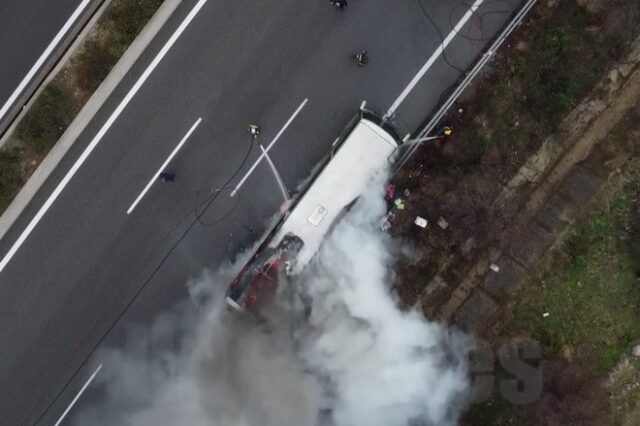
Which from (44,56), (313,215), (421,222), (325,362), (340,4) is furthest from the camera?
(44,56)

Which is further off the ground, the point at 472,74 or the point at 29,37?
the point at 472,74

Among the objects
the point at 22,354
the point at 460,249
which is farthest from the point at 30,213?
the point at 460,249

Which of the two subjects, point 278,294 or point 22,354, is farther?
point 22,354

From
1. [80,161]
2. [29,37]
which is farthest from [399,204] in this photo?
[29,37]

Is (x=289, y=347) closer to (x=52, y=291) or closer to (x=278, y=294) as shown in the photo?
(x=278, y=294)

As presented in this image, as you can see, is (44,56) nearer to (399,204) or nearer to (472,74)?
(399,204)

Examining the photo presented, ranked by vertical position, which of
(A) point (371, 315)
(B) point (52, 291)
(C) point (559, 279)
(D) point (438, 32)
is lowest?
(B) point (52, 291)

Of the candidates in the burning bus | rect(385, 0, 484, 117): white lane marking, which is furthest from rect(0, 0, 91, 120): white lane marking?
rect(385, 0, 484, 117): white lane marking

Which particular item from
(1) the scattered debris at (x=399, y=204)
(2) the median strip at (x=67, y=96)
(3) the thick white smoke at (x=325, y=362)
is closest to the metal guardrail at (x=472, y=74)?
(1) the scattered debris at (x=399, y=204)
